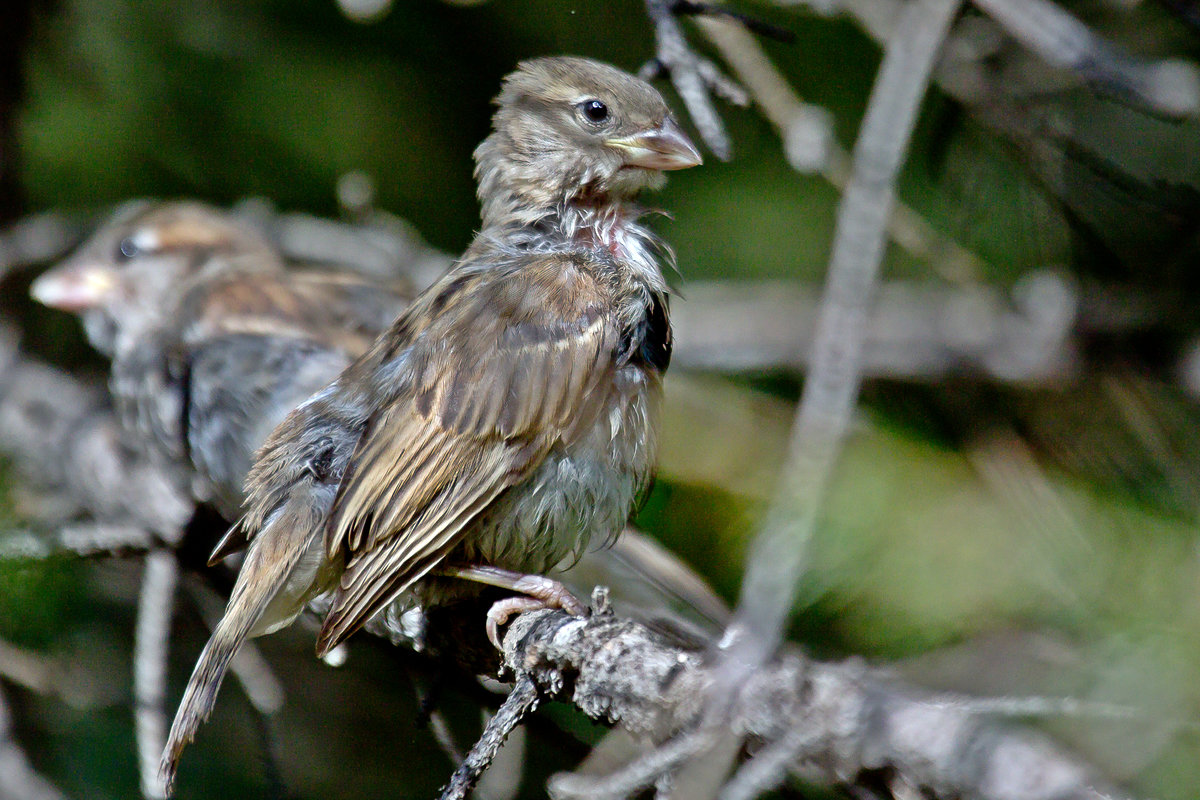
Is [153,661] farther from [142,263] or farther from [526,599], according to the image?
[142,263]

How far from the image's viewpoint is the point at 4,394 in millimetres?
4012

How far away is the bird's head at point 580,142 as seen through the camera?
9.42 ft

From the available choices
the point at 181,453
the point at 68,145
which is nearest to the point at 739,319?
the point at 181,453

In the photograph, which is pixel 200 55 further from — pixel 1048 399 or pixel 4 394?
pixel 1048 399

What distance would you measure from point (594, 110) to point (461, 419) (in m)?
0.91

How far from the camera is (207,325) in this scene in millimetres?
4004

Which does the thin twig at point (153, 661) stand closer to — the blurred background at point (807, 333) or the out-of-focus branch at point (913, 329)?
the blurred background at point (807, 333)

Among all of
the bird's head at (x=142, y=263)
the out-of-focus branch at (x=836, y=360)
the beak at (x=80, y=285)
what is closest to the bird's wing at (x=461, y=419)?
the out-of-focus branch at (x=836, y=360)

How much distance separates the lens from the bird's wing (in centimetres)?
240

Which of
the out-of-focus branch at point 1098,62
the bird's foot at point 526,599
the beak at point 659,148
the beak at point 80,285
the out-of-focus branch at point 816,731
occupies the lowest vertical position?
the beak at point 80,285

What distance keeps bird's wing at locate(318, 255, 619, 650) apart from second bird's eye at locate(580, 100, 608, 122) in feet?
1.56

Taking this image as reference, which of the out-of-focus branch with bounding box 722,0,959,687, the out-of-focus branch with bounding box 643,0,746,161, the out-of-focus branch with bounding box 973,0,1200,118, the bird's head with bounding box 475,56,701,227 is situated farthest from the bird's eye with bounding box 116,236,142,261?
the out-of-focus branch with bounding box 722,0,959,687

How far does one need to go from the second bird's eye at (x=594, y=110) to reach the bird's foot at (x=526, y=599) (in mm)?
1141

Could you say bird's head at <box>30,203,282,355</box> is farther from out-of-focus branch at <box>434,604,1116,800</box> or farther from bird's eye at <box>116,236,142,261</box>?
out-of-focus branch at <box>434,604,1116,800</box>
